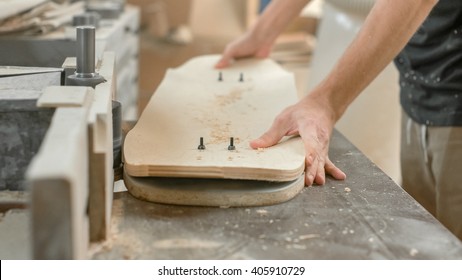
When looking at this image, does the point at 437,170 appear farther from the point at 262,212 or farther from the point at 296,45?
the point at 296,45

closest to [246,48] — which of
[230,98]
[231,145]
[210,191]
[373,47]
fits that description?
[230,98]

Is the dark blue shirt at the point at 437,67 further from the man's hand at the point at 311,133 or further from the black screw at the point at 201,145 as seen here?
the black screw at the point at 201,145

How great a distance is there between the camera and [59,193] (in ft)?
2.23

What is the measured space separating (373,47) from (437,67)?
1.22ft

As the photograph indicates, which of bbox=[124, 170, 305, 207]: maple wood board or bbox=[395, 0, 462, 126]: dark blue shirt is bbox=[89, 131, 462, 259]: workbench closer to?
bbox=[124, 170, 305, 207]: maple wood board

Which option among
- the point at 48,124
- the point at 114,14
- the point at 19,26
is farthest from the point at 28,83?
the point at 114,14

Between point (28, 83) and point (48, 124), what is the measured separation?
15 centimetres

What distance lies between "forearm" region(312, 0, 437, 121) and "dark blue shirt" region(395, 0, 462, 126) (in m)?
0.27

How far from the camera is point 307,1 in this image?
5.78 ft

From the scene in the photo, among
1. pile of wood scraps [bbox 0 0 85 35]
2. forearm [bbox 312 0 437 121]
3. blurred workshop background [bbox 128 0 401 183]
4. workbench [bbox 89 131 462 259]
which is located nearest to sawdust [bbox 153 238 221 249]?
workbench [bbox 89 131 462 259]

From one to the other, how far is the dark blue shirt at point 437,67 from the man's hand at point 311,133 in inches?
15.6

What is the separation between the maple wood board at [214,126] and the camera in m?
0.99

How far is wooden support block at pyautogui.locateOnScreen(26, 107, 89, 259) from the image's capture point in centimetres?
67

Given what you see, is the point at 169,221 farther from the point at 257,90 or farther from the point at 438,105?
the point at 438,105
